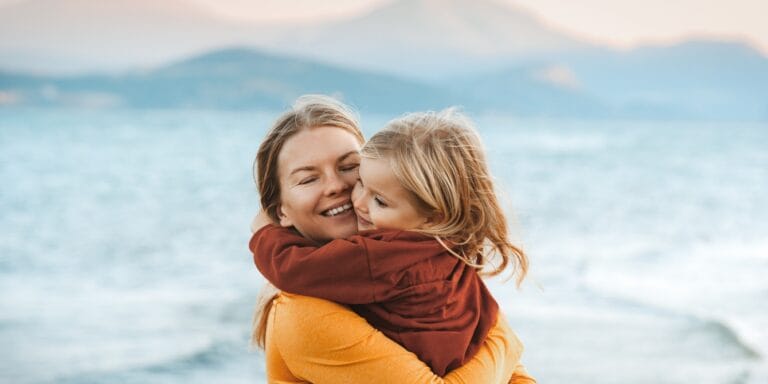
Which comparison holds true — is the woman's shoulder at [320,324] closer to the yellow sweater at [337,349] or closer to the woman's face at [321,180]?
the yellow sweater at [337,349]

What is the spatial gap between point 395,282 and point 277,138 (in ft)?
1.96

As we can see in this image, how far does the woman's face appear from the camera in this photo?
2.29 metres

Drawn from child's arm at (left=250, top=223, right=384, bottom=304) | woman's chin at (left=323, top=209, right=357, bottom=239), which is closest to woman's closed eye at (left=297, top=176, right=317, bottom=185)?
woman's chin at (left=323, top=209, right=357, bottom=239)

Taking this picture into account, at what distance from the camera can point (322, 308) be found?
199 cm

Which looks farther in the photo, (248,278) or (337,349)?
(248,278)

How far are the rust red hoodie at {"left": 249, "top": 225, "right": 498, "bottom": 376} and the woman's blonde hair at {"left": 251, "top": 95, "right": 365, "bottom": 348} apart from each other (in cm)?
26

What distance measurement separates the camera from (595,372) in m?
7.32

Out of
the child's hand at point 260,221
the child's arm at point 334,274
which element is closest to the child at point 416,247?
the child's arm at point 334,274

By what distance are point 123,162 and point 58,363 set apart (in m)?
21.9

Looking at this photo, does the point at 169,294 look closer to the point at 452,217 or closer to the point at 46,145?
the point at 452,217

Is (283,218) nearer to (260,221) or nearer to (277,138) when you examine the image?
(260,221)

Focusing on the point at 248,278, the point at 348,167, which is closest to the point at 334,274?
the point at 348,167

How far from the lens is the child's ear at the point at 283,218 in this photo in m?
2.38

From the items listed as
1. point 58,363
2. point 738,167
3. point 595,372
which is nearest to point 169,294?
point 58,363
